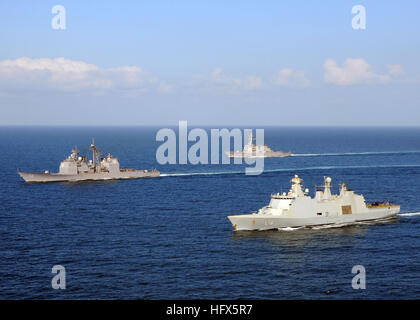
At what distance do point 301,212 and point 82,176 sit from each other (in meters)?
84.1

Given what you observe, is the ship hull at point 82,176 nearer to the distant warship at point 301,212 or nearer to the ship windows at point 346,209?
the distant warship at point 301,212

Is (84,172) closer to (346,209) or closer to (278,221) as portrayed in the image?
(278,221)

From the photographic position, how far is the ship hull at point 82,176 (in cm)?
13562

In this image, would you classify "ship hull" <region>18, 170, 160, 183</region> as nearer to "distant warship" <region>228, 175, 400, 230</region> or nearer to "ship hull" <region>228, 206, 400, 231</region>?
"distant warship" <region>228, 175, 400, 230</region>

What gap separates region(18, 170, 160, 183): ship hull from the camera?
13562cm

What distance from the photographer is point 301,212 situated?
76.9m

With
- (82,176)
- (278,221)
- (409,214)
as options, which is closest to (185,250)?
(278,221)

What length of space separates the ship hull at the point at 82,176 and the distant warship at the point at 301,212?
76.7 metres

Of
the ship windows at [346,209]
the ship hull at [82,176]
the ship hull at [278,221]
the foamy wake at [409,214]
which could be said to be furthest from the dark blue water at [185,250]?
the ship hull at [82,176]

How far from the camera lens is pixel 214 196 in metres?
110

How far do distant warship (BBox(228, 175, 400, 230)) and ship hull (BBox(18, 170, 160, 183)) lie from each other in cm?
7669

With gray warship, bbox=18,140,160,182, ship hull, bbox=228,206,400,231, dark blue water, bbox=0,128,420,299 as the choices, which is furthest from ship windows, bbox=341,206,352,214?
gray warship, bbox=18,140,160,182

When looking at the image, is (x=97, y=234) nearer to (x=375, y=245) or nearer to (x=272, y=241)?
(x=272, y=241)

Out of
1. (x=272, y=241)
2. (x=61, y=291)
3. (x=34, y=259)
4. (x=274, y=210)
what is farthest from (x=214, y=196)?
(x=61, y=291)
